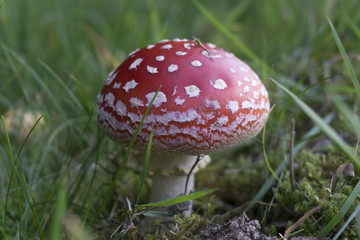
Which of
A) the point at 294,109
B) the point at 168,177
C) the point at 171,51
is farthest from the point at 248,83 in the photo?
the point at 294,109

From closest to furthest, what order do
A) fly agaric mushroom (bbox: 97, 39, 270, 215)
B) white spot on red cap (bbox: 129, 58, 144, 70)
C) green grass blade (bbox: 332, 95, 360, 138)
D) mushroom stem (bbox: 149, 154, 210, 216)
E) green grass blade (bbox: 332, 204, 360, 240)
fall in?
green grass blade (bbox: 332, 95, 360, 138) < green grass blade (bbox: 332, 204, 360, 240) < fly agaric mushroom (bbox: 97, 39, 270, 215) < white spot on red cap (bbox: 129, 58, 144, 70) < mushroom stem (bbox: 149, 154, 210, 216)

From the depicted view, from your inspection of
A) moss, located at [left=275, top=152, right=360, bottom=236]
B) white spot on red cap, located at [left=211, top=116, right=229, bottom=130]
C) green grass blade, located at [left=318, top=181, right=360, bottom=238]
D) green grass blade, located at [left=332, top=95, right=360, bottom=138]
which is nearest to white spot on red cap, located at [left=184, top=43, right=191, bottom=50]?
white spot on red cap, located at [left=211, top=116, right=229, bottom=130]

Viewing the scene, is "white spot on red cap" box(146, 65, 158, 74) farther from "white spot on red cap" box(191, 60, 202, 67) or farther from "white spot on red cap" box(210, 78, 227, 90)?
"white spot on red cap" box(210, 78, 227, 90)

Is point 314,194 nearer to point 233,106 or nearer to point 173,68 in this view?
point 233,106

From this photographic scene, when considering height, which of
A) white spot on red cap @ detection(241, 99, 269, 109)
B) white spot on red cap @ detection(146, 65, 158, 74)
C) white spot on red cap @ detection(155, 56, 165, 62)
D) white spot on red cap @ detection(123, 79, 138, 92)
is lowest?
white spot on red cap @ detection(241, 99, 269, 109)

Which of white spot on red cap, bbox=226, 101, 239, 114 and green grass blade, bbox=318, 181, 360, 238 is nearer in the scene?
green grass blade, bbox=318, 181, 360, 238

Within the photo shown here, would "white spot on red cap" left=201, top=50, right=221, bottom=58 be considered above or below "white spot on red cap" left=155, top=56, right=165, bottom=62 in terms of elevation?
above

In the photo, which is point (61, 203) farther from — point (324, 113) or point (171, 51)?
point (324, 113)
